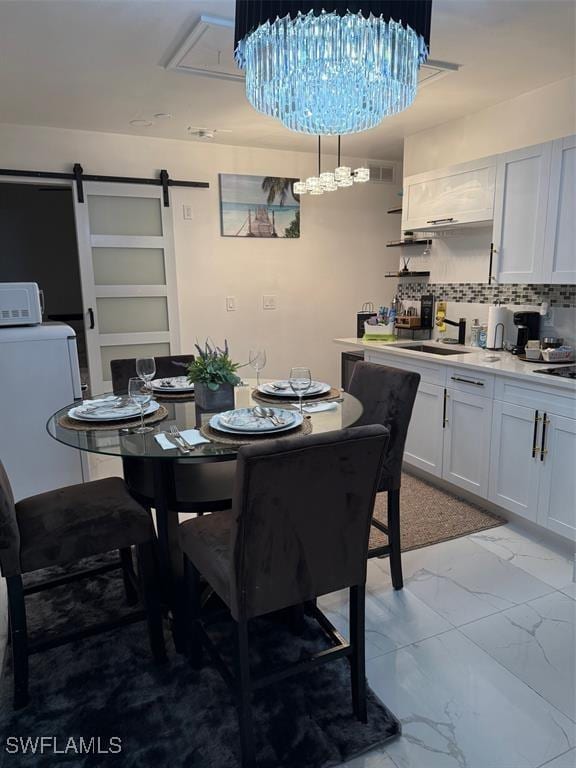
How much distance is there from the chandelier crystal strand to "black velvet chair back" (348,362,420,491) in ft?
3.43

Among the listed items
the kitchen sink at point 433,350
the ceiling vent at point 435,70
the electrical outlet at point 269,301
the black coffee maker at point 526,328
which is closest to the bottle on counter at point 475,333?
the kitchen sink at point 433,350

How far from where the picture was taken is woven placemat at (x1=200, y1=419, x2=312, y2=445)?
1.70 meters

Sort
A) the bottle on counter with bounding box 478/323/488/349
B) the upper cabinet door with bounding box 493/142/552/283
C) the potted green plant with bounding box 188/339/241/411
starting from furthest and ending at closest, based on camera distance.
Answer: the bottle on counter with bounding box 478/323/488/349
the upper cabinet door with bounding box 493/142/552/283
the potted green plant with bounding box 188/339/241/411

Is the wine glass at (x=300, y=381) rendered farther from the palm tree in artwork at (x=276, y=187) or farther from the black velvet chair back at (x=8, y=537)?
the palm tree in artwork at (x=276, y=187)

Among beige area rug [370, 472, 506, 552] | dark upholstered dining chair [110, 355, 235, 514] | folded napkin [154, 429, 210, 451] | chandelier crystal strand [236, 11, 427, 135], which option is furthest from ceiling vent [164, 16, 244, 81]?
beige area rug [370, 472, 506, 552]

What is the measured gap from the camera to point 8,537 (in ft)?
5.13

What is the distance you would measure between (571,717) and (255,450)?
54.7 inches

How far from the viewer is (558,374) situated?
8.54 ft

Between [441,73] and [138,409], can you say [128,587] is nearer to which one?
[138,409]

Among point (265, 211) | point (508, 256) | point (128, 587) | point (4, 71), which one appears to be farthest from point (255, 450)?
point (265, 211)

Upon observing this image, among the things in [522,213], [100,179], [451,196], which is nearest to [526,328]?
[522,213]

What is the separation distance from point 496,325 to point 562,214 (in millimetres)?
832

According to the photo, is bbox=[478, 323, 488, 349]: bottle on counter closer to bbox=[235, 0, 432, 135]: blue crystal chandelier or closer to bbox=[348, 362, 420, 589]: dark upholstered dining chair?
bbox=[348, 362, 420, 589]: dark upholstered dining chair
